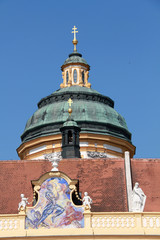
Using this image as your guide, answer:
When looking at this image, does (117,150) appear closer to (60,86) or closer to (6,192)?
(60,86)

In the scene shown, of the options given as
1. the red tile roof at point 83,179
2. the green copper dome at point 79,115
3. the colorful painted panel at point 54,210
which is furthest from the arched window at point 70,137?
the colorful painted panel at point 54,210

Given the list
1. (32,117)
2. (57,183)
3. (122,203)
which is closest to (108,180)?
(122,203)

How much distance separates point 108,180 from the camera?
131 feet

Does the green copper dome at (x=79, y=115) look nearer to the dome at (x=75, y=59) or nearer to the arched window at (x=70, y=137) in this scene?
the dome at (x=75, y=59)

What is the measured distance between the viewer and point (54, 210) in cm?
3553

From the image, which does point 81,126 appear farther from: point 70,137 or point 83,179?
point 83,179

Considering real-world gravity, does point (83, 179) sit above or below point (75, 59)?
below

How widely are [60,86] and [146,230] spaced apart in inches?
1198

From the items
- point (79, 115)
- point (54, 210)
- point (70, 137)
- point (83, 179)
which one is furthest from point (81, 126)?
point (54, 210)

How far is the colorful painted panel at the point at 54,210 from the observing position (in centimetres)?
3509

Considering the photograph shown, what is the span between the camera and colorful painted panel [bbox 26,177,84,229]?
35094 mm

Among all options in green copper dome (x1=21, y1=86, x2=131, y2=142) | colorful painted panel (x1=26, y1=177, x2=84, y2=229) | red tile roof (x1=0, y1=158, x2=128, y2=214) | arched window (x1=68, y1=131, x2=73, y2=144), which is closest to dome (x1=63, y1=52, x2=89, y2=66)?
green copper dome (x1=21, y1=86, x2=131, y2=142)

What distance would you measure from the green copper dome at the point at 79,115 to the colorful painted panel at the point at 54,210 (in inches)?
846

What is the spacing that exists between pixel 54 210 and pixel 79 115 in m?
23.6
